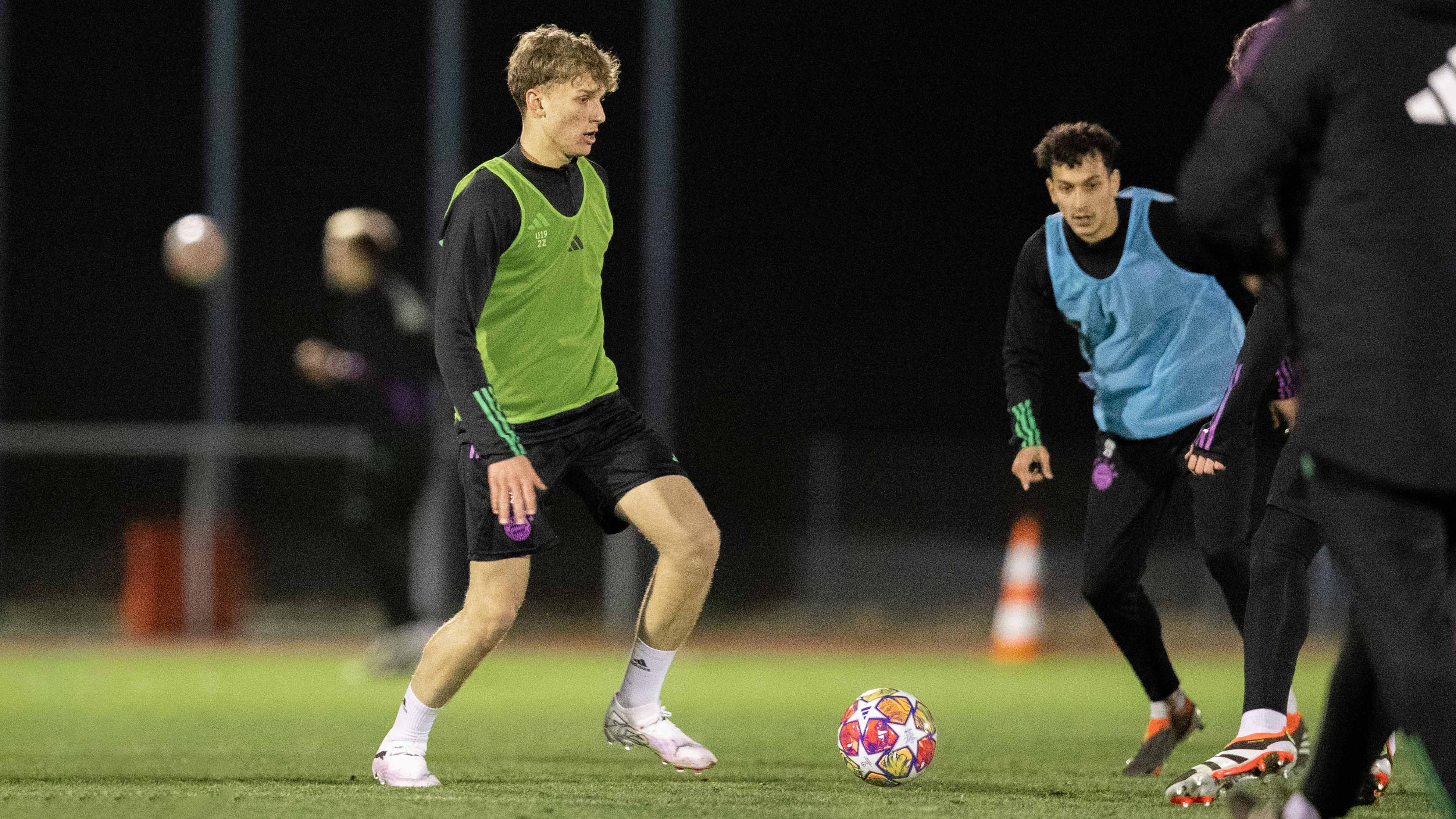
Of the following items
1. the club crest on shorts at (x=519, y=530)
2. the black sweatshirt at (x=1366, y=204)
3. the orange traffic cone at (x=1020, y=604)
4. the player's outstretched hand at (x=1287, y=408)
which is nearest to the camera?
the black sweatshirt at (x=1366, y=204)

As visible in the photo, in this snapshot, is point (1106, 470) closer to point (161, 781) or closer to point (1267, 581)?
point (1267, 581)

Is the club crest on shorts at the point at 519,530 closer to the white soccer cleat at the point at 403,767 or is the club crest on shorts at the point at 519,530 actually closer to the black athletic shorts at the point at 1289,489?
the white soccer cleat at the point at 403,767

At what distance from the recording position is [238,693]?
9.92m

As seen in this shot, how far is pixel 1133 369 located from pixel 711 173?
17.2 m

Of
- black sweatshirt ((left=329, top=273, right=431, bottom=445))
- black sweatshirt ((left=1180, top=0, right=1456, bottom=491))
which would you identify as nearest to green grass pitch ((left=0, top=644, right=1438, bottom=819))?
black sweatshirt ((left=329, top=273, right=431, bottom=445))

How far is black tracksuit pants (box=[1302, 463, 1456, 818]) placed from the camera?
129 inches

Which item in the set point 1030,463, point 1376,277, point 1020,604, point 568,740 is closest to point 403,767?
point 568,740

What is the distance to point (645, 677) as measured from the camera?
5.88 metres

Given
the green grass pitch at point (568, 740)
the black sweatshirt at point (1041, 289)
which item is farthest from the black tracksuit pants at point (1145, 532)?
the green grass pitch at point (568, 740)

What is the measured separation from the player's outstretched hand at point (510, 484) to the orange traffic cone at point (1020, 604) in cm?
789

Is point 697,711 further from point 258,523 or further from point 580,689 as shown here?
point 258,523

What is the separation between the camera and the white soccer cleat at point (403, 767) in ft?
17.8

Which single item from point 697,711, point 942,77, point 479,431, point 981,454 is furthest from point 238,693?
point 942,77

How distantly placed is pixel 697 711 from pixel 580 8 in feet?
44.4
